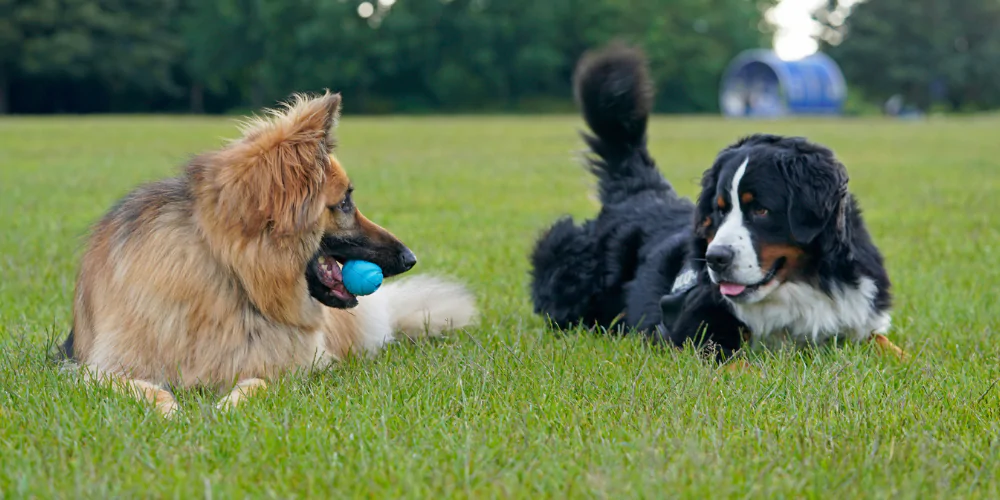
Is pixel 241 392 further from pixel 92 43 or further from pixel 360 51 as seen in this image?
pixel 92 43

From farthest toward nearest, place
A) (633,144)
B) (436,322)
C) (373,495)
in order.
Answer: (633,144) → (436,322) → (373,495)

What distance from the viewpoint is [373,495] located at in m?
2.75

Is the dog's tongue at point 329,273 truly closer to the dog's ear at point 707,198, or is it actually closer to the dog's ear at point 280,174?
the dog's ear at point 280,174

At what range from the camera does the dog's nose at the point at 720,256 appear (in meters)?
4.31

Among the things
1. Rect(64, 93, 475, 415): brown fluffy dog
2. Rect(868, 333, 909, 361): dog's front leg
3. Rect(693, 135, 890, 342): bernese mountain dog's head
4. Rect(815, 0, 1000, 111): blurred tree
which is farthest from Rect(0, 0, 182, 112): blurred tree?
Rect(868, 333, 909, 361): dog's front leg

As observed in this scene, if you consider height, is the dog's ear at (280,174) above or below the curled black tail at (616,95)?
below

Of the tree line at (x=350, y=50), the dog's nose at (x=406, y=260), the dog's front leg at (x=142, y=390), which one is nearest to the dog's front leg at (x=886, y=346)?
the dog's nose at (x=406, y=260)

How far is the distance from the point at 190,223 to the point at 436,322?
5.43 feet

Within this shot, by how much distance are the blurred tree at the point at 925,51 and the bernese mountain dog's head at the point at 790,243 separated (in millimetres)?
66178

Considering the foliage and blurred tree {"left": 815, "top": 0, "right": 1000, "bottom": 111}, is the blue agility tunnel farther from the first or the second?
blurred tree {"left": 815, "top": 0, "right": 1000, "bottom": 111}

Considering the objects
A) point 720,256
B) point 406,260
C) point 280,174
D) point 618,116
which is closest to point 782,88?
point 618,116

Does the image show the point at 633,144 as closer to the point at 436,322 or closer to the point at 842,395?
the point at 436,322

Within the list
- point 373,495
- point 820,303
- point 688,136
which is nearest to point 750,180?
point 820,303

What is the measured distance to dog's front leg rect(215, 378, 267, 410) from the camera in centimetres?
362
